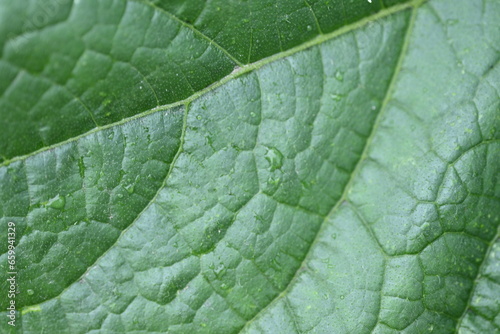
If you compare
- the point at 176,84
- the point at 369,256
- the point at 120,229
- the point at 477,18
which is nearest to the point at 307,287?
the point at 369,256

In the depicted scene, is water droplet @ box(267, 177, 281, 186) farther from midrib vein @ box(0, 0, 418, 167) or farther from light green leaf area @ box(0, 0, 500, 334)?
midrib vein @ box(0, 0, 418, 167)

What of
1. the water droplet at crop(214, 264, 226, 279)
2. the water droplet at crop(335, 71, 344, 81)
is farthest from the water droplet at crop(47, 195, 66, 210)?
the water droplet at crop(335, 71, 344, 81)

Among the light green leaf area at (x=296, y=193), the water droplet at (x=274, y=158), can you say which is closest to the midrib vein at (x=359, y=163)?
the light green leaf area at (x=296, y=193)

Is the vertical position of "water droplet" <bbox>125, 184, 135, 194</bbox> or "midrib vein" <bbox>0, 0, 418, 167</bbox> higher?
"midrib vein" <bbox>0, 0, 418, 167</bbox>

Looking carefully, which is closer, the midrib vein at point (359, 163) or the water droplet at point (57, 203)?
the water droplet at point (57, 203)

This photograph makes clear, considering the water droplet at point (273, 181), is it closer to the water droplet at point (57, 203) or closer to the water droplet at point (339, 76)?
the water droplet at point (339, 76)

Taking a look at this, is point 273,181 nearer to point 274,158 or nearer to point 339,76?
point 274,158

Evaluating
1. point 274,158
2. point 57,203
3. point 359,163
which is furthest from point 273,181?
point 57,203

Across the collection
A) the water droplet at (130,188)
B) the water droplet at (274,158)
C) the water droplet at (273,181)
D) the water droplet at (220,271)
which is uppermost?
the water droplet at (274,158)
